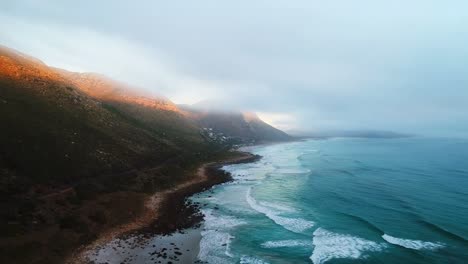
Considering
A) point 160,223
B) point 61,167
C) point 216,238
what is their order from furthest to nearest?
point 61,167
point 160,223
point 216,238

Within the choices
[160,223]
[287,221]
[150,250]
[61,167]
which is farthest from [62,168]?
[287,221]

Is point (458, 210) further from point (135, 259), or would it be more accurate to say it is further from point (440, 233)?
point (135, 259)

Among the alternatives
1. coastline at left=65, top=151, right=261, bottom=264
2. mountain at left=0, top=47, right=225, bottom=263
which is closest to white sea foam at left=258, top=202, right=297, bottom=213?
coastline at left=65, top=151, right=261, bottom=264

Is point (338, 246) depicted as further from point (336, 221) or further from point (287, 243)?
point (336, 221)

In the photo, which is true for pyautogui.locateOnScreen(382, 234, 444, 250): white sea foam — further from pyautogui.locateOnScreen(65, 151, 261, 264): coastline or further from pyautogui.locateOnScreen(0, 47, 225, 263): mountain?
pyautogui.locateOnScreen(0, 47, 225, 263): mountain

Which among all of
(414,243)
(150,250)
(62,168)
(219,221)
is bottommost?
(150,250)

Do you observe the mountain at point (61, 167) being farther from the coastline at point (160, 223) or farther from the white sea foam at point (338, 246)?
the white sea foam at point (338, 246)

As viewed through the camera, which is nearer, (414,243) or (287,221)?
(414,243)

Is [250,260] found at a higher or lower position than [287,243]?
lower
